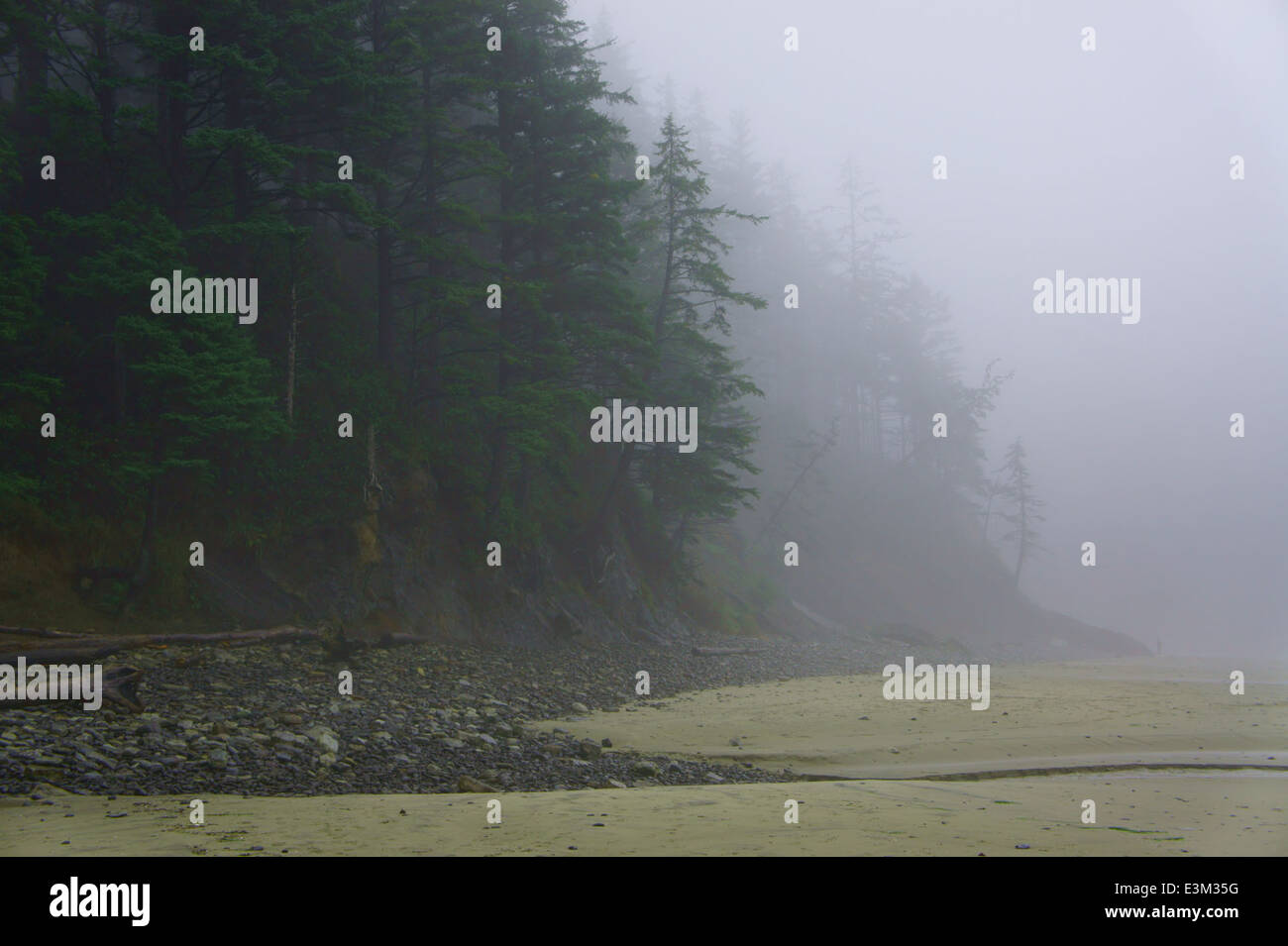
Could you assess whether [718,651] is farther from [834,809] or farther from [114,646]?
[834,809]

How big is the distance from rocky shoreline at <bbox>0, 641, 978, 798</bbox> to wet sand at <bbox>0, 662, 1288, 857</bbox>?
0.79m

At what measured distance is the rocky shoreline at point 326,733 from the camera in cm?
784

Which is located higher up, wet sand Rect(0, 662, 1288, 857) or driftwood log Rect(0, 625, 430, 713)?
driftwood log Rect(0, 625, 430, 713)

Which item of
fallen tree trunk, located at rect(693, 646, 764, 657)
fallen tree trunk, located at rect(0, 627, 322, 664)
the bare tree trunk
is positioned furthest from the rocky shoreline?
fallen tree trunk, located at rect(693, 646, 764, 657)

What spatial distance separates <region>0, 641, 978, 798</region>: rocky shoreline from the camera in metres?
7.84

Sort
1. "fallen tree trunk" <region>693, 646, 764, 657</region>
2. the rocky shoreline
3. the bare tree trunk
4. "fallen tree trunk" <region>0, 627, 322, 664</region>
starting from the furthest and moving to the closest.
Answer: "fallen tree trunk" <region>693, 646, 764, 657</region>, the bare tree trunk, "fallen tree trunk" <region>0, 627, 322, 664</region>, the rocky shoreline

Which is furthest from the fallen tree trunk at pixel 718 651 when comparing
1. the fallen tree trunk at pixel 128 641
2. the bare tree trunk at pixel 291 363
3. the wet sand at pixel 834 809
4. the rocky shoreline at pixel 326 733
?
the bare tree trunk at pixel 291 363

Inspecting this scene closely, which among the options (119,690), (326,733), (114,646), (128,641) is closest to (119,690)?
(119,690)

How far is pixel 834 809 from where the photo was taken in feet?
21.7

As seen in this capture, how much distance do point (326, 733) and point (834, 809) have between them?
6.26 m

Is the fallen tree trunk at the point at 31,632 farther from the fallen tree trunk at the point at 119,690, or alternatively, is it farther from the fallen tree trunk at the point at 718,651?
the fallen tree trunk at the point at 718,651

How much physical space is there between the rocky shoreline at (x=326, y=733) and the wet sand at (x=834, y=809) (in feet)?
Answer: 2.58

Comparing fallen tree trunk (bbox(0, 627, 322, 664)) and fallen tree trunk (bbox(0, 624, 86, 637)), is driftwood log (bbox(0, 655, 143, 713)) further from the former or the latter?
fallen tree trunk (bbox(0, 624, 86, 637))
